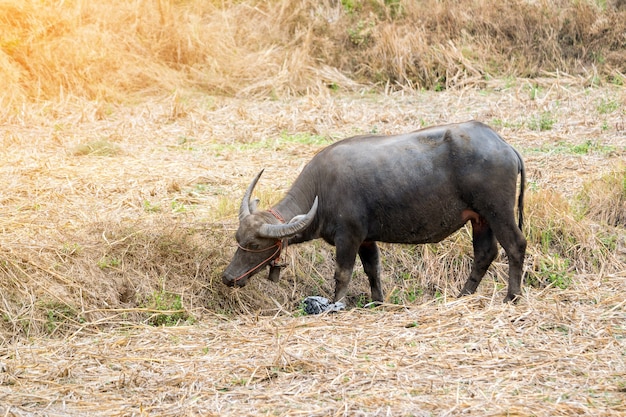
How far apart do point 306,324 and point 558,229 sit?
2839 mm

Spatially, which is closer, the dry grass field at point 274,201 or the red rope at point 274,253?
the dry grass field at point 274,201

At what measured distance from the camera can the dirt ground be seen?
4.61 metres

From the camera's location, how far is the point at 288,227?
6.46 metres

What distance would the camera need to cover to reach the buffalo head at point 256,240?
21.2 ft

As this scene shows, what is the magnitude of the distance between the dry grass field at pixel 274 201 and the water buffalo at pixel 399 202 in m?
0.46

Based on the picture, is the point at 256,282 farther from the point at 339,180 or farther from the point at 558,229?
the point at 558,229

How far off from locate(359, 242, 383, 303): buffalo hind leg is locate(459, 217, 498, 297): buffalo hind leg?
2.20 ft

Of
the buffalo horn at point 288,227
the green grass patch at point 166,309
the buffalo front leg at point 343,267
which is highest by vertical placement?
the buffalo horn at point 288,227

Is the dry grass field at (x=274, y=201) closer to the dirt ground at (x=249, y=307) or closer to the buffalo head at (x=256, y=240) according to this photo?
the dirt ground at (x=249, y=307)

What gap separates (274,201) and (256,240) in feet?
4.64

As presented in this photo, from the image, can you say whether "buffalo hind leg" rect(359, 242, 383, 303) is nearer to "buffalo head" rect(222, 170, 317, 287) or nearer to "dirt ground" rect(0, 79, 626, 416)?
"dirt ground" rect(0, 79, 626, 416)

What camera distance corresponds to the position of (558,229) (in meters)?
7.64

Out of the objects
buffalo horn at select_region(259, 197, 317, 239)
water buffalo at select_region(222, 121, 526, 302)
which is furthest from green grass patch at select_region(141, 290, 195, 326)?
buffalo horn at select_region(259, 197, 317, 239)

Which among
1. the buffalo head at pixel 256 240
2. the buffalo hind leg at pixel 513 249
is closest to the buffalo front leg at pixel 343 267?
the buffalo head at pixel 256 240
